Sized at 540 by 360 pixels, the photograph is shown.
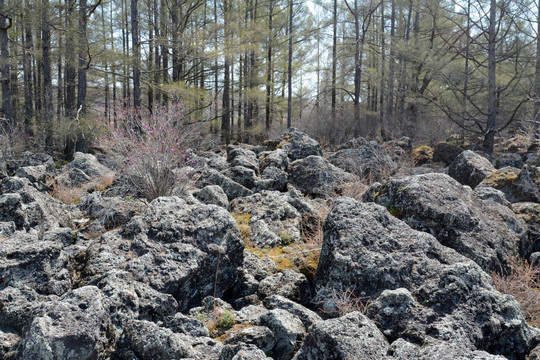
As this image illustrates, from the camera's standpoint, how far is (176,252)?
3.41m

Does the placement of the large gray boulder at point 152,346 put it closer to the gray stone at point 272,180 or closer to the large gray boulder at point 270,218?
the large gray boulder at point 270,218

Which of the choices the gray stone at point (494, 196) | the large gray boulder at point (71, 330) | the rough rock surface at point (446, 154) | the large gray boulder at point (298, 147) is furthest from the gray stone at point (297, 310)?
the rough rock surface at point (446, 154)

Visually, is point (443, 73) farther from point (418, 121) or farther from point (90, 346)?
point (90, 346)

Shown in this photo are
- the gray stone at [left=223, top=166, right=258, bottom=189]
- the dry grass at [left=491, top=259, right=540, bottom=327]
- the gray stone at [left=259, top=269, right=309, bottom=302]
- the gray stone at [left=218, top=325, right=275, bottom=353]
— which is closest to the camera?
the gray stone at [left=218, top=325, right=275, bottom=353]

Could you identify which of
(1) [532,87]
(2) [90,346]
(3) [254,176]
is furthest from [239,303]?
(1) [532,87]

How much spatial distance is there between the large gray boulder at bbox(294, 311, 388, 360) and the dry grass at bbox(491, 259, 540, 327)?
1.75 metres

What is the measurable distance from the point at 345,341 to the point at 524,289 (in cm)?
231

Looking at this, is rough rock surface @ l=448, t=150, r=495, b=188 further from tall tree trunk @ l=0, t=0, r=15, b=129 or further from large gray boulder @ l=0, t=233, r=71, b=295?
tall tree trunk @ l=0, t=0, r=15, b=129

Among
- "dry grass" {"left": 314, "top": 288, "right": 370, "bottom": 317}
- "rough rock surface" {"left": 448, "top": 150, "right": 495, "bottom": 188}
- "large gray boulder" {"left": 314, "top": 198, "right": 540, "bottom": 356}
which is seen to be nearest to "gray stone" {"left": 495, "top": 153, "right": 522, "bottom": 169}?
"rough rock surface" {"left": 448, "top": 150, "right": 495, "bottom": 188}

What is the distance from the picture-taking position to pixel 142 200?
228 inches

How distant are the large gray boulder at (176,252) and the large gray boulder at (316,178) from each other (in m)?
3.56

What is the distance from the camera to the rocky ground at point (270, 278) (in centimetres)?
237

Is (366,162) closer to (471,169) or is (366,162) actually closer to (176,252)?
(471,169)

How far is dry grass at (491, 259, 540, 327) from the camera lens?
131 inches
